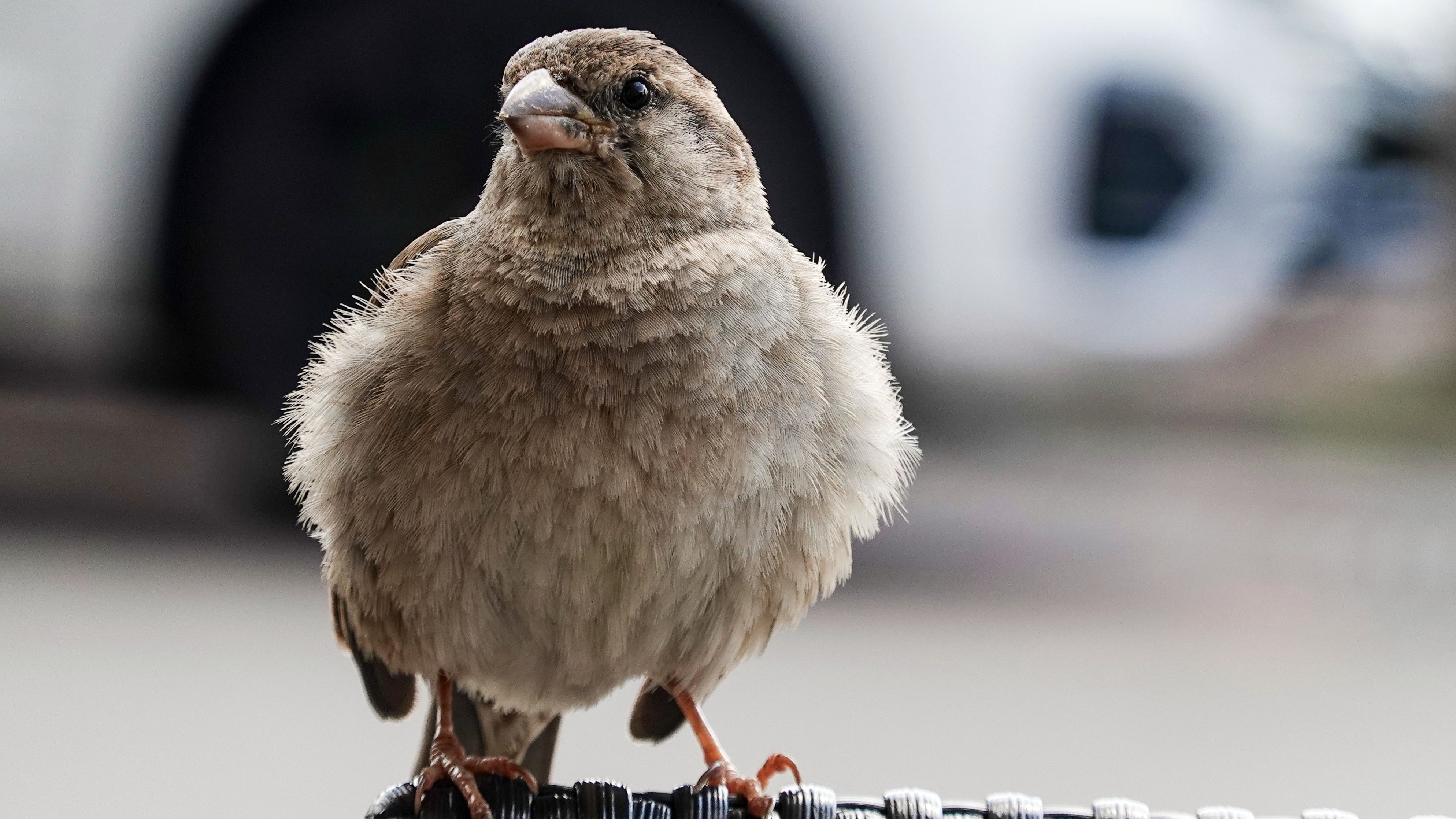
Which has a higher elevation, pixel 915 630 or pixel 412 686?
pixel 915 630

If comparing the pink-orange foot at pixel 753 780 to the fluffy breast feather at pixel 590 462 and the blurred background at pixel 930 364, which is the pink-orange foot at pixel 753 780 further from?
the blurred background at pixel 930 364

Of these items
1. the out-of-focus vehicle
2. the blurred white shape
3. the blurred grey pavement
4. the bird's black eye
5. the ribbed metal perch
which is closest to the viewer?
the ribbed metal perch

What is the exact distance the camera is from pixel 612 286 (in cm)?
134

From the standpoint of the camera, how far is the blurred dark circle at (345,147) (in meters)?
2.42

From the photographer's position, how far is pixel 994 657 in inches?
123

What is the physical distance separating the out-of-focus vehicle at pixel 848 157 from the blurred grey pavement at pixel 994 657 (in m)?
0.56

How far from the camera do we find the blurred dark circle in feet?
7.95

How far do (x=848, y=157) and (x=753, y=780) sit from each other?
5.85 ft

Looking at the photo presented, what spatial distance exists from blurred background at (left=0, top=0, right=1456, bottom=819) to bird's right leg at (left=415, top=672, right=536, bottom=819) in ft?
2.33

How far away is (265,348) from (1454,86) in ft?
10.6

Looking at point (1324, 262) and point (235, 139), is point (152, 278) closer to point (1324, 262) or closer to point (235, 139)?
point (235, 139)

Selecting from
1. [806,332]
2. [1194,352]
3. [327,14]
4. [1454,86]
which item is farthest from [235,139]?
[1454,86]

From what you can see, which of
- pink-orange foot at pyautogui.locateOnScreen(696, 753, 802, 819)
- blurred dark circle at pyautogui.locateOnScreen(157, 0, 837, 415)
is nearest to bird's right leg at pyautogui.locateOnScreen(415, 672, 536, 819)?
pink-orange foot at pyautogui.locateOnScreen(696, 753, 802, 819)

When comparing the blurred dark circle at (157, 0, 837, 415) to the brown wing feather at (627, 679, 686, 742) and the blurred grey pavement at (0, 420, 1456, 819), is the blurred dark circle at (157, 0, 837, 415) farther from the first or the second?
the brown wing feather at (627, 679, 686, 742)
